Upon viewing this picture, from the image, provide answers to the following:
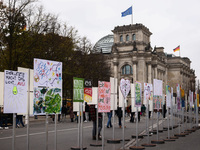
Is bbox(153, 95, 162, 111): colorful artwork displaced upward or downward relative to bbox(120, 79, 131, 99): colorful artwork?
downward

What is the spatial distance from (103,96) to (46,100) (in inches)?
153

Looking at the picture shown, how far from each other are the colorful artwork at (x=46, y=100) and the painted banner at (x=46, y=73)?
19cm

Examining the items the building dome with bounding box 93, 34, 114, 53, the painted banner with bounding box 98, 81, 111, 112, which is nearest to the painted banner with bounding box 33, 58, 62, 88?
the painted banner with bounding box 98, 81, 111, 112

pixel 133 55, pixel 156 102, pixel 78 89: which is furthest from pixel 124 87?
pixel 133 55

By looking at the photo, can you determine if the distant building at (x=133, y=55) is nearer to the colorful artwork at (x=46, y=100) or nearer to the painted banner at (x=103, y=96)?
the painted banner at (x=103, y=96)

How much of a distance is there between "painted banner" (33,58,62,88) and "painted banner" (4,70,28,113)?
447 mm

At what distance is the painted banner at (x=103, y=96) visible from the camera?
13922 millimetres

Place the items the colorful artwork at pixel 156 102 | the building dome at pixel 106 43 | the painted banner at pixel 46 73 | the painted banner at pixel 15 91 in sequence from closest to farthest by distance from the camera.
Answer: the painted banner at pixel 15 91, the painted banner at pixel 46 73, the colorful artwork at pixel 156 102, the building dome at pixel 106 43

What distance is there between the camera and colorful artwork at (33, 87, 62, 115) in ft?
34.3

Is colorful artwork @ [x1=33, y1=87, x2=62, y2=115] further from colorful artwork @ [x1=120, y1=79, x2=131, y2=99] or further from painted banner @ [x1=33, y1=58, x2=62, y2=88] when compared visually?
colorful artwork @ [x1=120, y1=79, x2=131, y2=99]

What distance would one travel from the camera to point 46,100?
1071cm

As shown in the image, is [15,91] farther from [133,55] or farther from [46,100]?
[133,55]

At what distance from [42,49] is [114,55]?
60.7m

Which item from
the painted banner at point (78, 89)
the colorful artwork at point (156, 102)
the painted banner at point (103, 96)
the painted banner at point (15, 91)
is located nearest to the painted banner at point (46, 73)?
the painted banner at point (15, 91)
